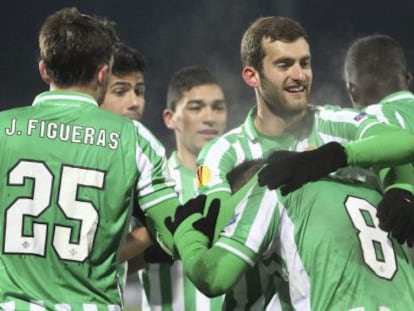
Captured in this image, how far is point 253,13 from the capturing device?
758cm

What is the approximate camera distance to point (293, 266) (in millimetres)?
2525

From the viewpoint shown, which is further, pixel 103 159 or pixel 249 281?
pixel 249 281

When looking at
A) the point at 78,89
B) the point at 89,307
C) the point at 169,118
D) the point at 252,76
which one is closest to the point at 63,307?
the point at 89,307

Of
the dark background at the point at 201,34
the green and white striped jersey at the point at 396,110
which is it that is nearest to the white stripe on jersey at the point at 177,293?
the green and white striped jersey at the point at 396,110

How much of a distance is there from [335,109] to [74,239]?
1.19 meters

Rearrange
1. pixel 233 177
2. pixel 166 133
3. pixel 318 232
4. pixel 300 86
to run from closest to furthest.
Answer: pixel 318 232
pixel 233 177
pixel 300 86
pixel 166 133

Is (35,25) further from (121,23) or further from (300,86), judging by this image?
(300,86)

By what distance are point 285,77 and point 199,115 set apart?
1.49m

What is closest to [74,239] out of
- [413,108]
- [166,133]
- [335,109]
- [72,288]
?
[72,288]

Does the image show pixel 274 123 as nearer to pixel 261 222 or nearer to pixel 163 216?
pixel 163 216

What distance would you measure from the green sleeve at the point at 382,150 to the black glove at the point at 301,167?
0.14ft

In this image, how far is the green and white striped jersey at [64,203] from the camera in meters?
2.67

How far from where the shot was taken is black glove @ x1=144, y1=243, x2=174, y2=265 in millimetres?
3863

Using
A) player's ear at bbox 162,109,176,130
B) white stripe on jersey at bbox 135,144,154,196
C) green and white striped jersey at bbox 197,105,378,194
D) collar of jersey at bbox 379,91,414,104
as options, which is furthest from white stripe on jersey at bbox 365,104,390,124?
player's ear at bbox 162,109,176,130
